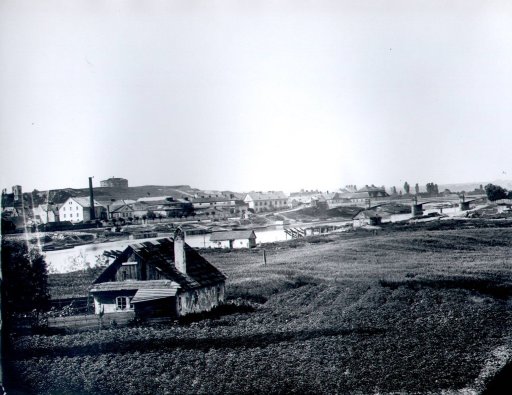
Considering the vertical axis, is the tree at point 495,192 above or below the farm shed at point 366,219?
above

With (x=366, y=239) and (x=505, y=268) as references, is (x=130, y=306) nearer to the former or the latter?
(x=366, y=239)

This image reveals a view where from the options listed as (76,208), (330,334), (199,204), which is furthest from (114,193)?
(330,334)

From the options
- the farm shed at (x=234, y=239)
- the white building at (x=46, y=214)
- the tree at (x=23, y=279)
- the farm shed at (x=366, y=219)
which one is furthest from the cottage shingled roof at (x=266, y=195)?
the tree at (x=23, y=279)

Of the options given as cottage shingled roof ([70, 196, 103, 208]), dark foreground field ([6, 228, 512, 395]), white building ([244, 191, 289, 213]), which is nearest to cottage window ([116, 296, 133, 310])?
dark foreground field ([6, 228, 512, 395])

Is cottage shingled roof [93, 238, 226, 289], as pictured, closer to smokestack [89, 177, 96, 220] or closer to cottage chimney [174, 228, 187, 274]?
cottage chimney [174, 228, 187, 274]

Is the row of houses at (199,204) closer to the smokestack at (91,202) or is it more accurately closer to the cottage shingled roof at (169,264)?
the smokestack at (91,202)

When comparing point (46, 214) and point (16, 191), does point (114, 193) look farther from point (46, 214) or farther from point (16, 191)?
point (16, 191)
